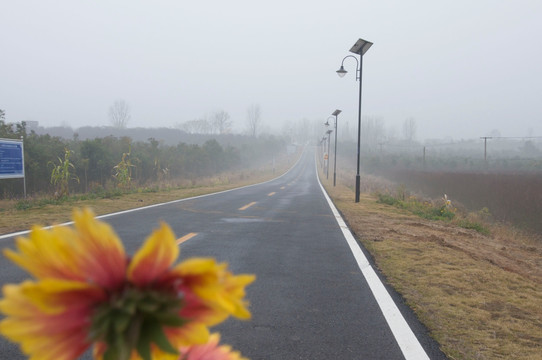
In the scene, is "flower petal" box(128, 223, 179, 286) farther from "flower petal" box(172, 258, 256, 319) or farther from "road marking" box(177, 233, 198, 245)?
"road marking" box(177, 233, 198, 245)

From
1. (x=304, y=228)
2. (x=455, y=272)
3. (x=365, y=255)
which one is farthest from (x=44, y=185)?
(x=455, y=272)

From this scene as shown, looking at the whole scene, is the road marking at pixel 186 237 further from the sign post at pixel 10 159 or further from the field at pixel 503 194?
the field at pixel 503 194

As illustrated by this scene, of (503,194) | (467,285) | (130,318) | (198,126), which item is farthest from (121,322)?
(198,126)

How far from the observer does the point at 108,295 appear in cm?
43

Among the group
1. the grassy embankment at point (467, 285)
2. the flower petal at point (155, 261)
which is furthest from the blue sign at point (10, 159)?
the flower petal at point (155, 261)

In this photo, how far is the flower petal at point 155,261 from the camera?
43cm

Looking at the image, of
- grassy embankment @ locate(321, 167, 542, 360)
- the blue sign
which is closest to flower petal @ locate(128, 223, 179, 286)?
grassy embankment @ locate(321, 167, 542, 360)

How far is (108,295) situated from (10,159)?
14.2 meters

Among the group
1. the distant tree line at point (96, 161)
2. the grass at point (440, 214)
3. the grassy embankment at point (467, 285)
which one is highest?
the distant tree line at point (96, 161)

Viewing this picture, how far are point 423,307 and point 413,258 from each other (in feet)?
7.88

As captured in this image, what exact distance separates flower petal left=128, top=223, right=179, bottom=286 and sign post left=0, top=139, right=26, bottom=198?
1400 cm

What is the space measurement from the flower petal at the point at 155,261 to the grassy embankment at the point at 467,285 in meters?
3.47

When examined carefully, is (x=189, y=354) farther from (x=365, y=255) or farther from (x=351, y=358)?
(x=365, y=255)

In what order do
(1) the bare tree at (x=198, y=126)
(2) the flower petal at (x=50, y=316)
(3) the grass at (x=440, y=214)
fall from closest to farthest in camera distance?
(2) the flower petal at (x=50, y=316)
(3) the grass at (x=440, y=214)
(1) the bare tree at (x=198, y=126)
